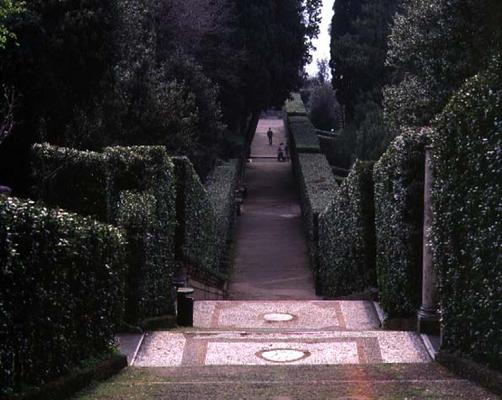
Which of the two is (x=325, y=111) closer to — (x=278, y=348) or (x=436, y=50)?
(x=436, y=50)

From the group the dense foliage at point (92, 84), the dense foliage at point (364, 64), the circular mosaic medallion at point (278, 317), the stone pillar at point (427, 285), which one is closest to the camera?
the stone pillar at point (427, 285)

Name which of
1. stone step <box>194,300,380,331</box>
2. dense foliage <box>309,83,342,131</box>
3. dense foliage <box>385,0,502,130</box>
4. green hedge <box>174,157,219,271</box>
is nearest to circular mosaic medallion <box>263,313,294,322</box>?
stone step <box>194,300,380,331</box>

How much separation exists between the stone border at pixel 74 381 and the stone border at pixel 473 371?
143 inches

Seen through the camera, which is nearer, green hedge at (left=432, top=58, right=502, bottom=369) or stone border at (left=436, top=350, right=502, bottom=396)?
stone border at (left=436, top=350, right=502, bottom=396)

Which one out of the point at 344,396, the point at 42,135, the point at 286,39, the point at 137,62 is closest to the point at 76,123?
the point at 42,135

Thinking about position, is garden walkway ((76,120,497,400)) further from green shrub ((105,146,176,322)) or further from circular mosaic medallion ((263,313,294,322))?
green shrub ((105,146,176,322))

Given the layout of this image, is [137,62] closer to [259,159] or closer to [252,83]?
[252,83]

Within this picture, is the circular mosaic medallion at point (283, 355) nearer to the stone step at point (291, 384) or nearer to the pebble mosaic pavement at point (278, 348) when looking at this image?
the pebble mosaic pavement at point (278, 348)

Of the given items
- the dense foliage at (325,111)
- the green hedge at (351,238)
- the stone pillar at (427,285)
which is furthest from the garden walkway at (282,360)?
the dense foliage at (325,111)

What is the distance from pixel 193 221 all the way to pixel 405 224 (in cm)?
809

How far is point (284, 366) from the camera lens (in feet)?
29.5

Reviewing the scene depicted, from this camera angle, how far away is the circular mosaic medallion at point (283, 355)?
379 inches

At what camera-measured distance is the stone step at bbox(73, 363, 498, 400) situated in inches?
278

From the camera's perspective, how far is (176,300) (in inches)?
547
